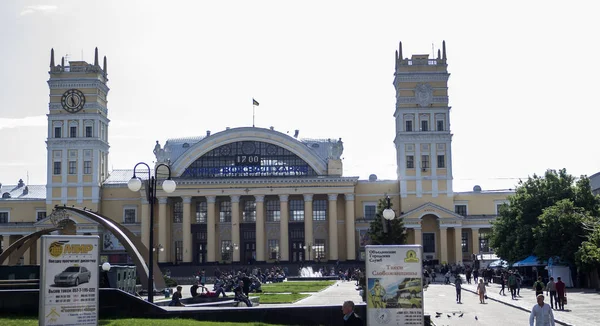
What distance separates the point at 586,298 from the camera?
42.0m

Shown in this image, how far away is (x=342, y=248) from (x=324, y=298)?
45.9 meters

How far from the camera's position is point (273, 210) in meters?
91.4

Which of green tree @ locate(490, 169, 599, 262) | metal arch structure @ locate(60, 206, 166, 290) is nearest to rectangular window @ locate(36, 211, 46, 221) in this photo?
metal arch structure @ locate(60, 206, 166, 290)

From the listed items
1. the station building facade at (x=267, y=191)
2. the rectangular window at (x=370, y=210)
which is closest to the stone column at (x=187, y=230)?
the station building facade at (x=267, y=191)

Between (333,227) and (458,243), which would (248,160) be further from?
(458,243)

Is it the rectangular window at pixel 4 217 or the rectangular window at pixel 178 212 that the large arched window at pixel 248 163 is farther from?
the rectangular window at pixel 4 217

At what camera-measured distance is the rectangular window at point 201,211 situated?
300ft

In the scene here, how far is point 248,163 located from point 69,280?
70.5 m

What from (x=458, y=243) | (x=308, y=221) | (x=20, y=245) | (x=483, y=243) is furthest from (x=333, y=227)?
(x=20, y=245)

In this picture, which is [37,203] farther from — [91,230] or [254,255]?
[254,255]

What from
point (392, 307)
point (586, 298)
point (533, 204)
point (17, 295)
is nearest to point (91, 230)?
point (533, 204)

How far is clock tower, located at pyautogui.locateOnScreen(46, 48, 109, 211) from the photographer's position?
91.1 metres

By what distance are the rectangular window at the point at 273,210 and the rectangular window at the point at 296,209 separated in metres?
1.49

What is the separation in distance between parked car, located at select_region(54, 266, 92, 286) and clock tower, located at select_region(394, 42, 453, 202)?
72.0 metres
